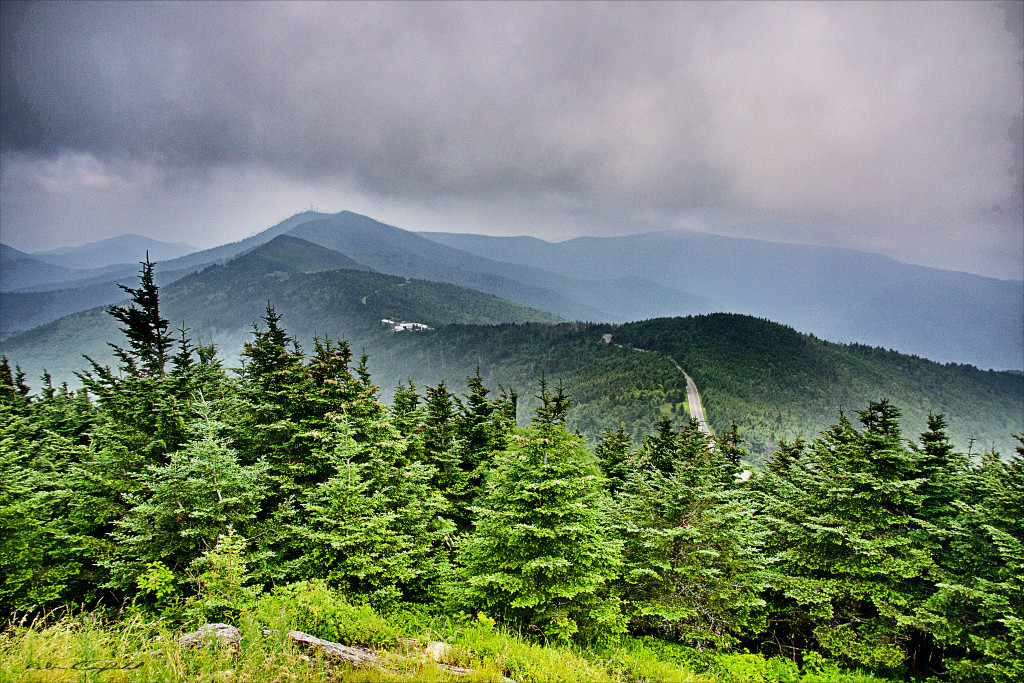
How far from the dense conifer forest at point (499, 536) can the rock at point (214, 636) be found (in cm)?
64

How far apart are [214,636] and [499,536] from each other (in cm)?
A: 629

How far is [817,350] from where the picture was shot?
604 ft

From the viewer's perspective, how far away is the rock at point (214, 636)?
6.12 metres

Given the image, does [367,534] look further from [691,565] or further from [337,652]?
[691,565]

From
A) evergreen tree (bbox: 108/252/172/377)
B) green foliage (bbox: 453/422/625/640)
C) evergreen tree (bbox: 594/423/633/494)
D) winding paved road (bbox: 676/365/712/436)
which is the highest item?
evergreen tree (bbox: 108/252/172/377)

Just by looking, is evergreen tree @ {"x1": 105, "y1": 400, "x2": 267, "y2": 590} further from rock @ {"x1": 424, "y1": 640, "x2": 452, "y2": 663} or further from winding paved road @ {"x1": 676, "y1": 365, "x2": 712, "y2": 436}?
winding paved road @ {"x1": 676, "y1": 365, "x2": 712, "y2": 436}

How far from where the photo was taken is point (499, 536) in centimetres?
1088

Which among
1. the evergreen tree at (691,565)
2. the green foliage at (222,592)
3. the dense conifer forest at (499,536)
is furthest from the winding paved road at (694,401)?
the green foliage at (222,592)

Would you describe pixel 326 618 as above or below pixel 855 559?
above

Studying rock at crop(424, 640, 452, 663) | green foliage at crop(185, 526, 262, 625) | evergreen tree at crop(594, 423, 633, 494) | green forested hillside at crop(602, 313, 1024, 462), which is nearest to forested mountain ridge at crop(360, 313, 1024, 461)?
green forested hillside at crop(602, 313, 1024, 462)

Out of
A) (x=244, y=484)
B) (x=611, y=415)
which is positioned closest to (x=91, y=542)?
(x=244, y=484)

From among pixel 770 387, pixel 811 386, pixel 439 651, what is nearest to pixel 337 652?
pixel 439 651

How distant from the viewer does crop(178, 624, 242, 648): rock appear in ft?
20.1

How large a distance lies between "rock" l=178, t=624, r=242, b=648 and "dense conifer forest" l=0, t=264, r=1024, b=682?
635mm
